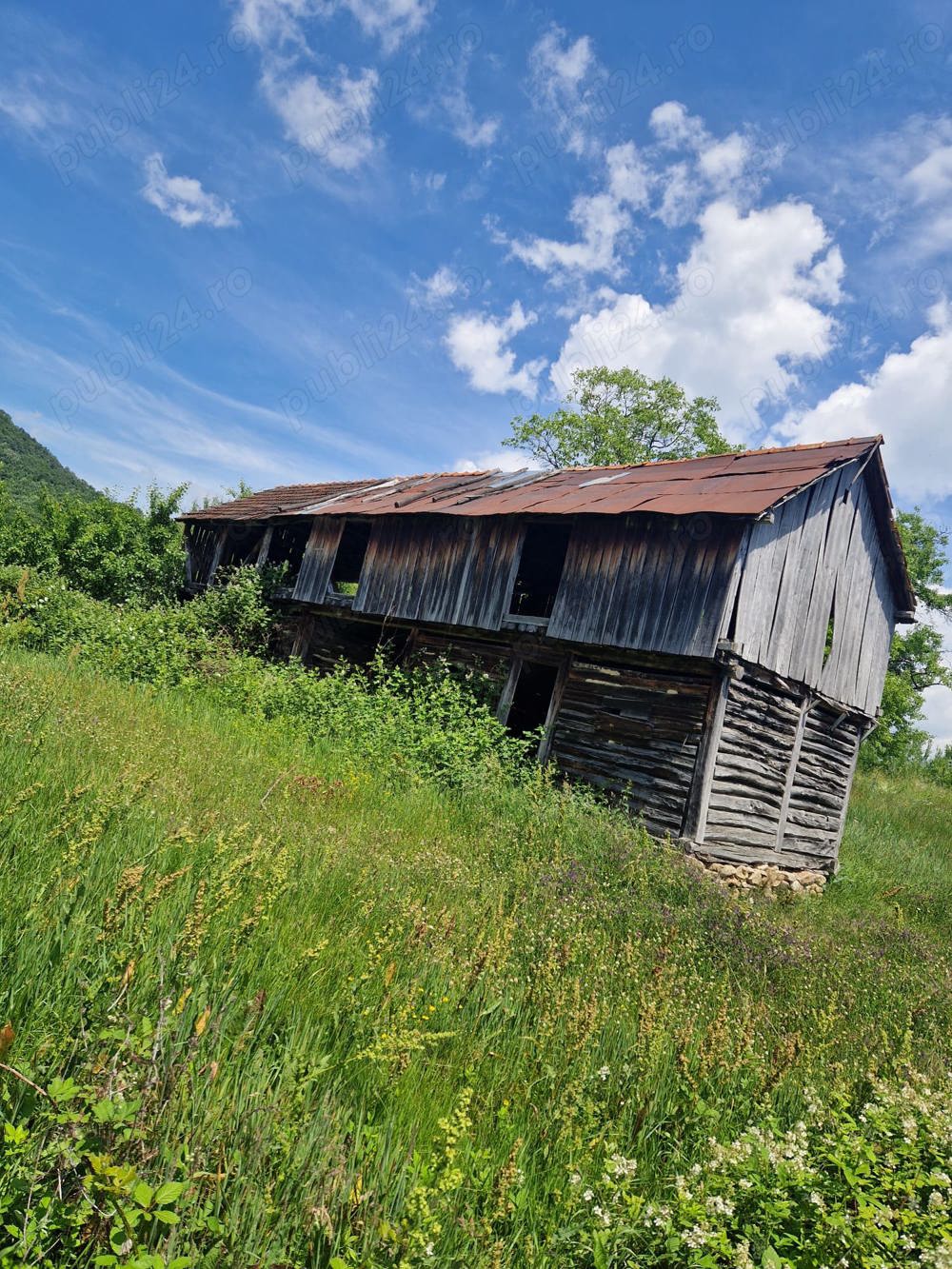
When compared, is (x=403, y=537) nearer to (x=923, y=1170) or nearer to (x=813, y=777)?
(x=813, y=777)

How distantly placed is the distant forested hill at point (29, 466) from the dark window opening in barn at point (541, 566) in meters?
48.6

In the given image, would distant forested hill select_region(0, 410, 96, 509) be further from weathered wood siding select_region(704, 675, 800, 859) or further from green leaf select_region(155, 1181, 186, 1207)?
green leaf select_region(155, 1181, 186, 1207)

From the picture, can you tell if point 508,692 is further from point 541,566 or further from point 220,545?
point 220,545

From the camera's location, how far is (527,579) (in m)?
16.5

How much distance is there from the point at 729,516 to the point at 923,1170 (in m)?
7.97

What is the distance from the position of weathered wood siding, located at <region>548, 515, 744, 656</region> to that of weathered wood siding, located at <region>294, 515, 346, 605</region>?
6280 millimetres

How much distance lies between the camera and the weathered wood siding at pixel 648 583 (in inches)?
366

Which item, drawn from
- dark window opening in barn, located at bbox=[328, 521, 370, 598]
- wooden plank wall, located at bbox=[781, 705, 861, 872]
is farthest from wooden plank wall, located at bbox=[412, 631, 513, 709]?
wooden plank wall, located at bbox=[781, 705, 861, 872]

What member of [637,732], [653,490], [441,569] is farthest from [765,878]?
[441,569]

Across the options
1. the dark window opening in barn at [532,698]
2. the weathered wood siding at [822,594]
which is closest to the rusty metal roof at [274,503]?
the dark window opening in barn at [532,698]

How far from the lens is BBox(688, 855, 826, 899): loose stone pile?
960 cm

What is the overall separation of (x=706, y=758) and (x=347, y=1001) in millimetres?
7828

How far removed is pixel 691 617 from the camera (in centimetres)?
941

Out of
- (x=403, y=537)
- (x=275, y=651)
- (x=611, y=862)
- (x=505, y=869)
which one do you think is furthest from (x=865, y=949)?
(x=275, y=651)
